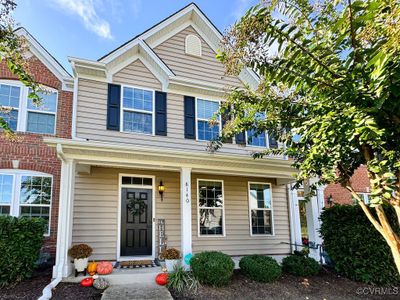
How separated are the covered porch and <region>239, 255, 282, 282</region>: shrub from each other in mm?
1442

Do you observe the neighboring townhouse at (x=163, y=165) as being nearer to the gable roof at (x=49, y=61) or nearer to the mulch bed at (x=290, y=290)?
the mulch bed at (x=290, y=290)

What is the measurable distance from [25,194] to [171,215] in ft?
13.7

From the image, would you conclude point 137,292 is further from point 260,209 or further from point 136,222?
point 260,209

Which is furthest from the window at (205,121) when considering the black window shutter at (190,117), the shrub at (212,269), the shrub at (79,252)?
the shrub at (79,252)

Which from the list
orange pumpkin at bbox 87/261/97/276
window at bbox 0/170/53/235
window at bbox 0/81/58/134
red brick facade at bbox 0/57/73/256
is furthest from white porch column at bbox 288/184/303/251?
window at bbox 0/81/58/134

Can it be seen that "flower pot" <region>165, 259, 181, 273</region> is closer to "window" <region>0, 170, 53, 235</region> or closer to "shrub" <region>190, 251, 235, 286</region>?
"shrub" <region>190, 251, 235, 286</region>

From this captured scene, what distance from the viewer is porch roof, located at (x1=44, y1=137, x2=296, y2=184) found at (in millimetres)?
6262

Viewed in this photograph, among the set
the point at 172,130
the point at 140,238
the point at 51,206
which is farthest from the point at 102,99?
the point at 140,238

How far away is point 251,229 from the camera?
9.15m

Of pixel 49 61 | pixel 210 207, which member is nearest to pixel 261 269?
pixel 210 207

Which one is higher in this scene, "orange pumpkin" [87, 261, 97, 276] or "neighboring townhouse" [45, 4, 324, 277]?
"neighboring townhouse" [45, 4, 324, 277]

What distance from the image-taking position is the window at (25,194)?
8.05 metres

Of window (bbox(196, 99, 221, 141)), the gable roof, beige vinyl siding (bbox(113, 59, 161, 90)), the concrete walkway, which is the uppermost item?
the gable roof

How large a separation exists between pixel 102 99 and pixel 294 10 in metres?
5.85
